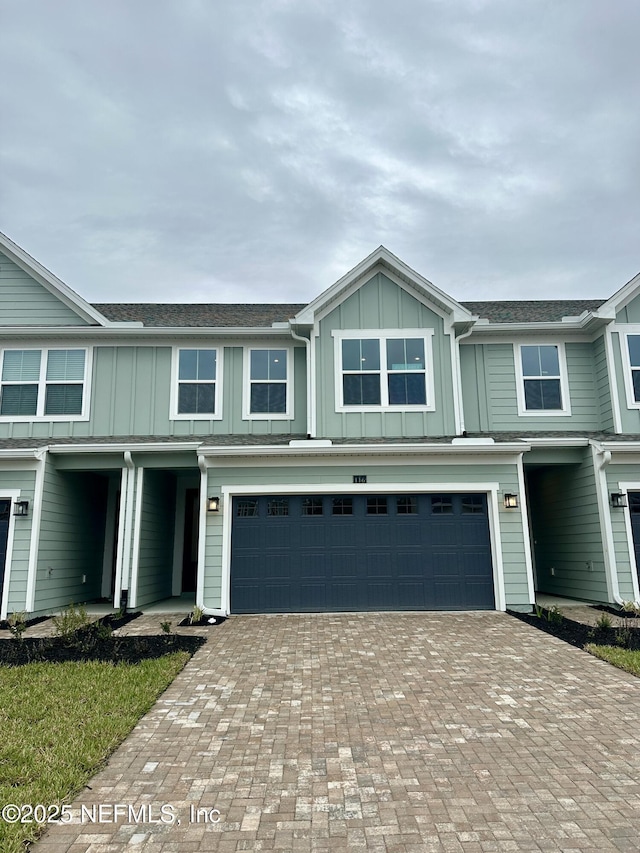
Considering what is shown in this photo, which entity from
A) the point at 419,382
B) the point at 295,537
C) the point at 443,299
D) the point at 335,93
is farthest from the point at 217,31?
the point at 295,537

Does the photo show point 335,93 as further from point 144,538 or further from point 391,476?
point 144,538

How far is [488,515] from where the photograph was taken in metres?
10.2

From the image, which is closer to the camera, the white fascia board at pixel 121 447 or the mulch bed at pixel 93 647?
the mulch bed at pixel 93 647

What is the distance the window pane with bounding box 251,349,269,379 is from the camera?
39.7 ft

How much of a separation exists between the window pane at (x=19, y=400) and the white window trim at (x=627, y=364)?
42.5 feet

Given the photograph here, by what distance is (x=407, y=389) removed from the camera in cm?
1130

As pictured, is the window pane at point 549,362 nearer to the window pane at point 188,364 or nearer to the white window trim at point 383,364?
the white window trim at point 383,364

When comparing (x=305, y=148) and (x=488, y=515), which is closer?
(x=488, y=515)

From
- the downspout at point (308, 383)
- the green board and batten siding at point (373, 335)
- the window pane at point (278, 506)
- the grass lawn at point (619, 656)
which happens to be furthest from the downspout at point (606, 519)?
the window pane at point (278, 506)

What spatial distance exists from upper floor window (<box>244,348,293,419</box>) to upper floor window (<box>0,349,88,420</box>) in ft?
12.3

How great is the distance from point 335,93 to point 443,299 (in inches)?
372

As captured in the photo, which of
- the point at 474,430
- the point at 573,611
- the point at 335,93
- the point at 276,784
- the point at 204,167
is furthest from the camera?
the point at 204,167

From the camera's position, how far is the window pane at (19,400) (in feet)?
38.3

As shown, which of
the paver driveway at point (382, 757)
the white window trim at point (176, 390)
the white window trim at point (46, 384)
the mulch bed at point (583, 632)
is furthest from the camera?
the white window trim at point (176, 390)
